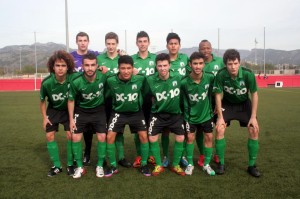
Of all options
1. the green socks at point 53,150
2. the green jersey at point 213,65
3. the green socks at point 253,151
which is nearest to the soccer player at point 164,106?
the green jersey at point 213,65

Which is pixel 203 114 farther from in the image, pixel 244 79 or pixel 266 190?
pixel 266 190

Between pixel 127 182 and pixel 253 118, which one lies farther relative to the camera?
pixel 253 118

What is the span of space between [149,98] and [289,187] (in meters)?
2.35

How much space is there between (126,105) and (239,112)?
173 centimetres

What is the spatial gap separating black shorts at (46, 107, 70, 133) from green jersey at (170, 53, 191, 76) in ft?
6.08

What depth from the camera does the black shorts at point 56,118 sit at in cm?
450

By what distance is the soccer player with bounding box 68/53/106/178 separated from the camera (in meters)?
4.32

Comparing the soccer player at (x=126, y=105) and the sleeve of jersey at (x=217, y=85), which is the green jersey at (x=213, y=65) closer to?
the sleeve of jersey at (x=217, y=85)

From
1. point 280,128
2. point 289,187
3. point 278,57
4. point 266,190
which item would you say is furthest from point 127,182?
point 278,57

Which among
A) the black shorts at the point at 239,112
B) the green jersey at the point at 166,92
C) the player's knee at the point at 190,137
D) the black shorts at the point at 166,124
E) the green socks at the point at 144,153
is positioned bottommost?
the green socks at the point at 144,153

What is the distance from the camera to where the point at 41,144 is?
21.1 ft

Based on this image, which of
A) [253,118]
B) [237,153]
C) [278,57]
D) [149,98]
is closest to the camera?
[253,118]

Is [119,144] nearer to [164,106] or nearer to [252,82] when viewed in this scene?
[164,106]

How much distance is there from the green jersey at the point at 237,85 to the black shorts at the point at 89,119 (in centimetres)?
178
